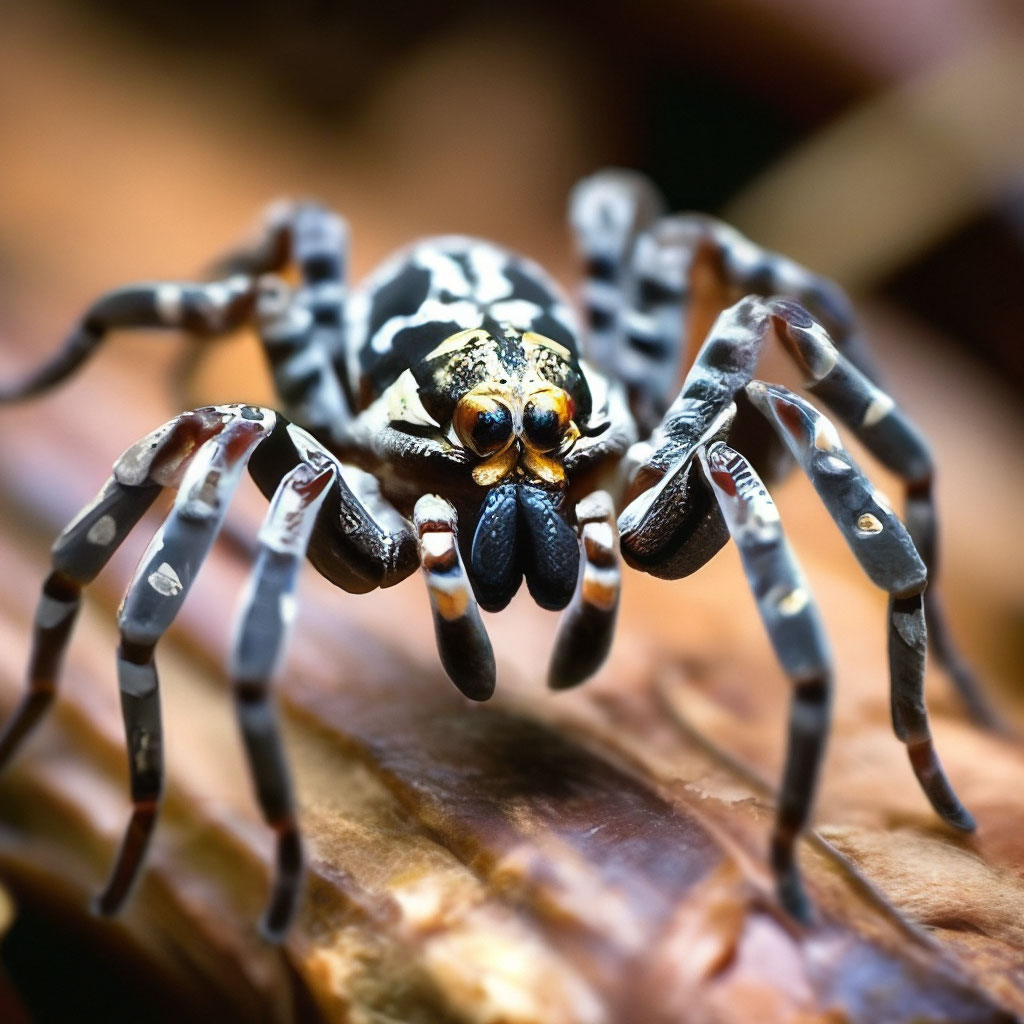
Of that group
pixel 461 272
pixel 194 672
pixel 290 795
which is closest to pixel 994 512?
pixel 461 272

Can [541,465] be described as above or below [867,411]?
below

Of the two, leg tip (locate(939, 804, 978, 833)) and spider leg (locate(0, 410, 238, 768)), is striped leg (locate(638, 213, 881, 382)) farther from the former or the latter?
spider leg (locate(0, 410, 238, 768))

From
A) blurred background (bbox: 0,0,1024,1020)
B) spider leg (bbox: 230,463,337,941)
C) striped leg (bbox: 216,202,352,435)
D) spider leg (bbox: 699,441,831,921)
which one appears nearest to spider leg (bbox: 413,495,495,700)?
spider leg (bbox: 230,463,337,941)

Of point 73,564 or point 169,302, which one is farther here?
point 169,302

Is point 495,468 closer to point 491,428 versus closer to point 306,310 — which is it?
point 491,428

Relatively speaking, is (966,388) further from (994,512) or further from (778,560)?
(778,560)

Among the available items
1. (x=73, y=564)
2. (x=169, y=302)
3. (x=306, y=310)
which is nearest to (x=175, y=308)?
(x=169, y=302)

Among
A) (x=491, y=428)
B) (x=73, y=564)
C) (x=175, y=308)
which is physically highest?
(x=491, y=428)
